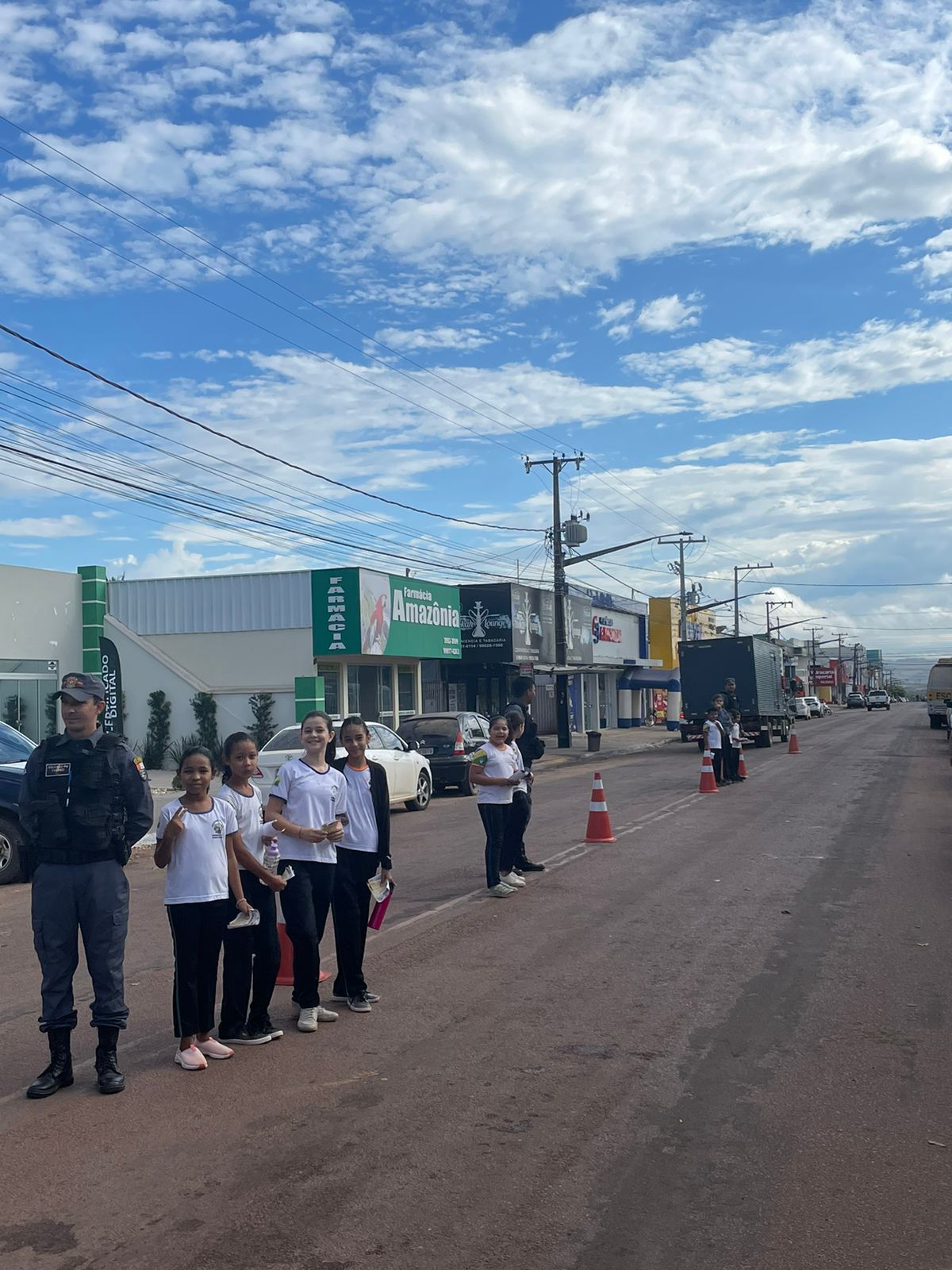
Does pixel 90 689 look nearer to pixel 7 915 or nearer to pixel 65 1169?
pixel 65 1169

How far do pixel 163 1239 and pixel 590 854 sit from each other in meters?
9.49

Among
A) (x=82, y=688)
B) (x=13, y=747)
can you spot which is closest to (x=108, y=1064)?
(x=82, y=688)

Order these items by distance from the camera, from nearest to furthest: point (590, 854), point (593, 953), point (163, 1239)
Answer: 1. point (163, 1239)
2. point (593, 953)
3. point (590, 854)

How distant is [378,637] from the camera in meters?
30.0

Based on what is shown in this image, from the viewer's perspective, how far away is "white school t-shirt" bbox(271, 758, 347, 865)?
6.64 m

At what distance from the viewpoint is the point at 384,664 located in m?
33.2

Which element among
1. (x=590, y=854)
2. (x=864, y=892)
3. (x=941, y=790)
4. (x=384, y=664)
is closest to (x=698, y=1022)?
(x=864, y=892)

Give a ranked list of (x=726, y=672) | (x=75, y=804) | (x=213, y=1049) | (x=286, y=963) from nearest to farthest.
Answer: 1. (x=75, y=804)
2. (x=213, y=1049)
3. (x=286, y=963)
4. (x=726, y=672)

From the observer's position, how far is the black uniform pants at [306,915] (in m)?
6.53

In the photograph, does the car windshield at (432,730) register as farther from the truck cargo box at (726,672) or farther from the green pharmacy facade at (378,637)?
the truck cargo box at (726,672)

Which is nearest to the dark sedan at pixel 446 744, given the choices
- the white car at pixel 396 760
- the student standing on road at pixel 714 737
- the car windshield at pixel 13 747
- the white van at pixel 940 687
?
the white car at pixel 396 760

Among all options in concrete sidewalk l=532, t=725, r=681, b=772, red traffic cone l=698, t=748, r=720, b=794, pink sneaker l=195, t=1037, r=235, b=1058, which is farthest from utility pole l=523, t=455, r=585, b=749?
pink sneaker l=195, t=1037, r=235, b=1058

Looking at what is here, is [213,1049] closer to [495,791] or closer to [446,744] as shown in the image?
[495,791]

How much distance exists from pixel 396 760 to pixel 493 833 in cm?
824
